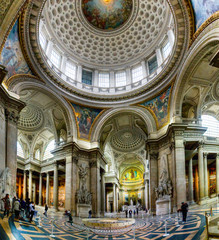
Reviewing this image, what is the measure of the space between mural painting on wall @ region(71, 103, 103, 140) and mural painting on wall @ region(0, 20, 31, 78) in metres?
8.22

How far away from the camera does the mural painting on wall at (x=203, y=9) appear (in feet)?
44.1

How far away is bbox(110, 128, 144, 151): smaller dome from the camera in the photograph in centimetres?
3715

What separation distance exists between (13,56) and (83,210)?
625 inches

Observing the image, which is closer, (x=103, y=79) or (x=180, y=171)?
(x=180, y=171)

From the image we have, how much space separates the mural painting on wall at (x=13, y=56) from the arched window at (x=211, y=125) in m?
18.5

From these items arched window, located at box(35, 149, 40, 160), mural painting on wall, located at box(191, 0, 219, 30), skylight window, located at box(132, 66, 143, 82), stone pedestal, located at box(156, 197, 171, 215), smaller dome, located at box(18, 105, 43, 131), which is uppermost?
skylight window, located at box(132, 66, 143, 82)

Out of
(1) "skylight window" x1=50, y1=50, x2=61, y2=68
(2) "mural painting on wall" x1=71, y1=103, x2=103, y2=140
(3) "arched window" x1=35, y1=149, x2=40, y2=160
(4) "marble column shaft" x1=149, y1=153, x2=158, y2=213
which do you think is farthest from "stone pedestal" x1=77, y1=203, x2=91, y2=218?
(1) "skylight window" x1=50, y1=50, x2=61, y2=68

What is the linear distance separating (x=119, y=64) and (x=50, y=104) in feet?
35.8

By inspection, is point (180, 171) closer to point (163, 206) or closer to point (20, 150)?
point (163, 206)

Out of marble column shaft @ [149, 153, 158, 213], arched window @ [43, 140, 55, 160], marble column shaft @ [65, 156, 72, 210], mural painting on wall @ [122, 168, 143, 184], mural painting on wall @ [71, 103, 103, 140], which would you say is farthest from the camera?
mural painting on wall @ [122, 168, 143, 184]

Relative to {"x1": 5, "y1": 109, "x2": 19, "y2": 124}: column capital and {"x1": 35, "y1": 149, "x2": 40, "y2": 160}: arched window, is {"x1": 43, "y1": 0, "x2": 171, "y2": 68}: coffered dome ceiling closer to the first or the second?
{"x1": 5, "y1": 109, "x2": 19, "y2": 124}: column capital

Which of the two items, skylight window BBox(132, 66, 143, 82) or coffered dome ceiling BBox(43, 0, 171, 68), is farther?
skylight window BBox(132, 66, 143, 82)

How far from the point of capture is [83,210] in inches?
948

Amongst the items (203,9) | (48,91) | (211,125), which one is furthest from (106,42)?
(203,9)
